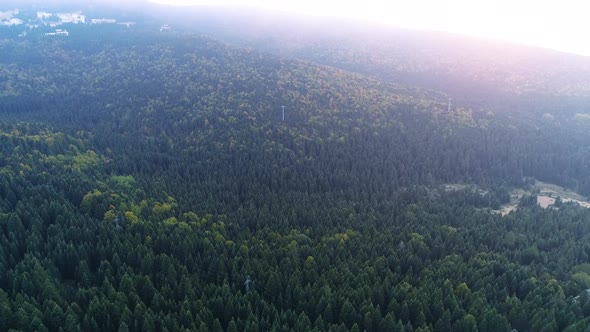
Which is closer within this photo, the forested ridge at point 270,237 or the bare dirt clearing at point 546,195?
the forested ridge at point 270,237

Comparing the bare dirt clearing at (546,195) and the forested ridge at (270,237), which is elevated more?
the forested ridge at (270,237)

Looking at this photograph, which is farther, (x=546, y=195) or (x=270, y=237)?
(x=546, y=195)

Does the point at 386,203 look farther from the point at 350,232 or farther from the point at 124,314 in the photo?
the point at 124,314

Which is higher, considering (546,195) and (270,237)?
(270,237)

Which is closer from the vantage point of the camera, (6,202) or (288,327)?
(288,327)

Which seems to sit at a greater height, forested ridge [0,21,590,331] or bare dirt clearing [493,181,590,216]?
forested ridge [0,21,590,331]

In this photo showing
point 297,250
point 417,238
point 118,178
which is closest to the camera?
point 297,250

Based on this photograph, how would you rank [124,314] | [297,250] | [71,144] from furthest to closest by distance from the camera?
1. [71,144]
2. [297,250]
3. [124,314]

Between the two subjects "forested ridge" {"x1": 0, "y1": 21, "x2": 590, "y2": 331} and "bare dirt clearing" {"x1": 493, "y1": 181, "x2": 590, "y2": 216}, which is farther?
"bare dirt clearing" {"x1": 493, "y1": 181, "x2": 590, "y2": 216}

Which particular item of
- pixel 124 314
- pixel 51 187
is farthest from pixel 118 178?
pixel 124 314
